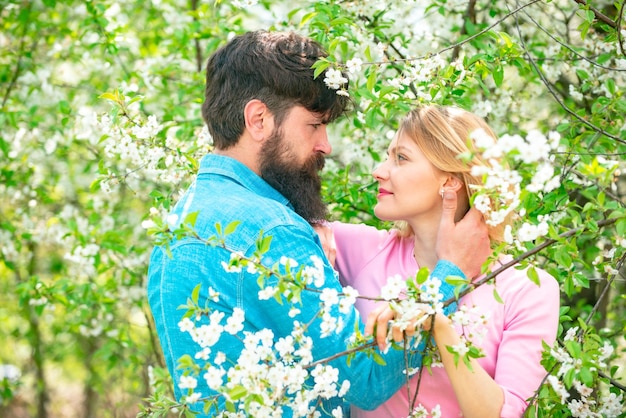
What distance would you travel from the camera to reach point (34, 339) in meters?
6.75

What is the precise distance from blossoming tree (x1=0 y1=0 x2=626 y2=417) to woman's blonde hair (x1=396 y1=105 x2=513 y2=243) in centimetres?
9

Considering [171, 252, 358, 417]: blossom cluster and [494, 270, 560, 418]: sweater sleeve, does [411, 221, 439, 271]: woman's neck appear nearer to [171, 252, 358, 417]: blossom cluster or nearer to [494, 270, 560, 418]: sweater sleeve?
[494, 270, 560, 418]: sweater sleeve

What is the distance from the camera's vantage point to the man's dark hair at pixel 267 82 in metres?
2.59

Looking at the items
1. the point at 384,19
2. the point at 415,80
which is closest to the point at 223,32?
the point at 384,19

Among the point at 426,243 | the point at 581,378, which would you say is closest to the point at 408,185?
the point at 426,243

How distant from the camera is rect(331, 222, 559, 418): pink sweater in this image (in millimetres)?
2160

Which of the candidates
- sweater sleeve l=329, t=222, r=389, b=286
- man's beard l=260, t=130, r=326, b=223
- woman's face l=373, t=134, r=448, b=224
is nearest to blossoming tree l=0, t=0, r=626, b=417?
woman's face l=373, t=134, r=448, b=224

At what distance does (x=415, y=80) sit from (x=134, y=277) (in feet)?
7.82

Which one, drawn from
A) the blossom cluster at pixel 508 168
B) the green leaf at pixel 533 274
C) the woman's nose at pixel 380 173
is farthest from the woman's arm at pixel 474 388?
the woman's nose at pixel 380 173

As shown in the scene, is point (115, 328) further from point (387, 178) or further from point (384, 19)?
point (387, 178)

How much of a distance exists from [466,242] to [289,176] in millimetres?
627

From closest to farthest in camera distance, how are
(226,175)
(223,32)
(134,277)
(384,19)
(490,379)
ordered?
(490,379)
(226,175)
(384,19)
(223,32)
(134,277)

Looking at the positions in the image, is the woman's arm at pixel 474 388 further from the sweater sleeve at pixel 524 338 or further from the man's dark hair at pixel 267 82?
the man's dark hair at pixel 267 82

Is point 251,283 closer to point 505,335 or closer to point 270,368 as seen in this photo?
point 270,368
